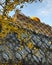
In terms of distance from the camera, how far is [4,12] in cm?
1102

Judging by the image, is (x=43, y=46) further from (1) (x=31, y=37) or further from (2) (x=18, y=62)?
(2) (x=18, y=62)

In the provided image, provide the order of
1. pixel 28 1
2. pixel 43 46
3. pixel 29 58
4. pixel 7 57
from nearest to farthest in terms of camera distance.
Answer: pixel 28 1, pixel 7 57, pixel 29 58, pixel 43 46

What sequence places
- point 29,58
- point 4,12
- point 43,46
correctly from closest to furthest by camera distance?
point 4,12
point 29,58
point 43,46

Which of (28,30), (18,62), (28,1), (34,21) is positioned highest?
(34,21)

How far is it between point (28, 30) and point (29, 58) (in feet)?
4.63

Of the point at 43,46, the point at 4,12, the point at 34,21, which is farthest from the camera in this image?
the point at 34,21

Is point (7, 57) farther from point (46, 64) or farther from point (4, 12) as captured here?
point (4, 12)

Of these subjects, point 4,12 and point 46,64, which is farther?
point 46,64

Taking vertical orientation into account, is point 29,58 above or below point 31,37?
below

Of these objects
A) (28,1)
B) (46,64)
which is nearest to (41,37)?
(46,64)

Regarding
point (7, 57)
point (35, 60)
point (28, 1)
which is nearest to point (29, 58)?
point (35, 60)

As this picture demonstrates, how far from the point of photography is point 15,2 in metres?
11.3

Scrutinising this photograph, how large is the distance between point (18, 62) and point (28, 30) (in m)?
2.10

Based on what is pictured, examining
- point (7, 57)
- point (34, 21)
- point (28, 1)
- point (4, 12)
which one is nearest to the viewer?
point (4, 12)
